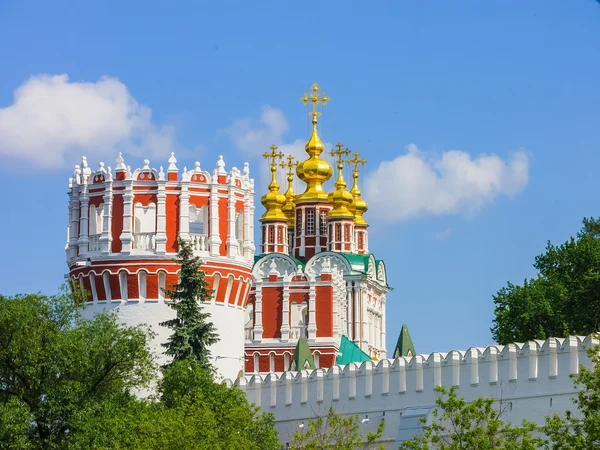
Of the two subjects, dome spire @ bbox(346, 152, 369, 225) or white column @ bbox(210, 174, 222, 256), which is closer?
white column @ bbox(210, 174, 222, 256)

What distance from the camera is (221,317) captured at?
4322 cm

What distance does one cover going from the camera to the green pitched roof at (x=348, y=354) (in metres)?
58.7

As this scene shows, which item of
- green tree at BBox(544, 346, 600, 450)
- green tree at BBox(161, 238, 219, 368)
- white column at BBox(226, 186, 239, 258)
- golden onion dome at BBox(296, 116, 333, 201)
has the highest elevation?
golden onion dome at BBox(296, 116, 333, 201)

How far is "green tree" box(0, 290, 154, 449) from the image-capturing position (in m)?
33.7

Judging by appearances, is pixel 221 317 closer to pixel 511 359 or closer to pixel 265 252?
pixel 511 359

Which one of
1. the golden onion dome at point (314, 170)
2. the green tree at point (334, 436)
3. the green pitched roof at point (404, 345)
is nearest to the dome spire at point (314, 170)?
the golden onion dome at point (314, 170)

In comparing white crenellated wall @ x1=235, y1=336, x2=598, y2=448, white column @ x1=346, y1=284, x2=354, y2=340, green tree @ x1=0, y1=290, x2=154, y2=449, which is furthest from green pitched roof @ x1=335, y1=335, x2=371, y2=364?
green tree @ x1=0, y1=290, x2=154, y2=449

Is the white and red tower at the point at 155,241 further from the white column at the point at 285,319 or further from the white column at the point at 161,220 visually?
the white column at the point at 285,319

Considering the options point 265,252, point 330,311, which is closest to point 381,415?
point 330,311

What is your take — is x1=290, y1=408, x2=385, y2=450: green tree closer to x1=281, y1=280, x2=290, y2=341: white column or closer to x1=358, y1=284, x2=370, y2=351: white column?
x1=281, y1=280, x2=290, y2=341: white column

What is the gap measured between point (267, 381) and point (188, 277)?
119 inches

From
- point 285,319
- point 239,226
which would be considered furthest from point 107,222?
point 285,319

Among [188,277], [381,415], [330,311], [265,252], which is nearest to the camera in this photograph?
[381,415]

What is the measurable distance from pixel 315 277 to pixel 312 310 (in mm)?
2000
